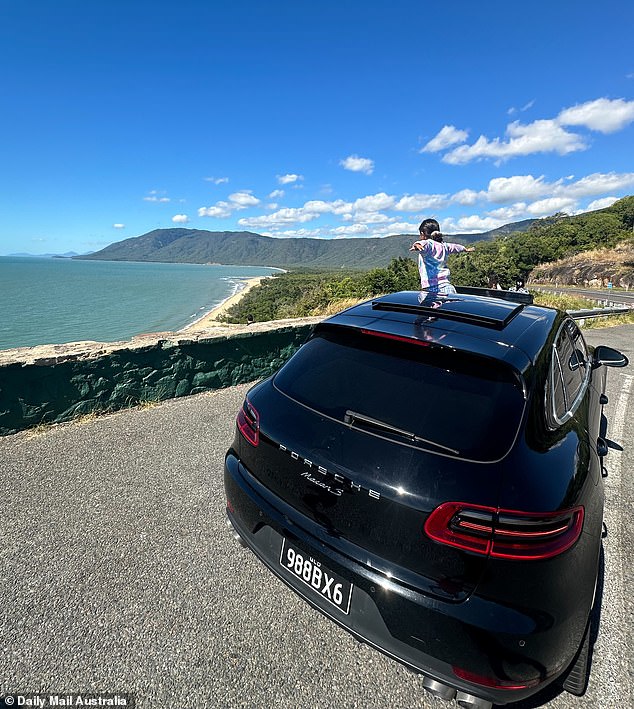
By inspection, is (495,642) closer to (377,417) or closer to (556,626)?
(556,626)

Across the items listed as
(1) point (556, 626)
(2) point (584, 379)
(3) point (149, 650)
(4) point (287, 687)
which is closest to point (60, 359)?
(3) point (149, 650)

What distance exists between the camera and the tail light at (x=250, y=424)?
1988 mm

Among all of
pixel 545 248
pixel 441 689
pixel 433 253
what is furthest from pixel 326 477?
pixel 545 248

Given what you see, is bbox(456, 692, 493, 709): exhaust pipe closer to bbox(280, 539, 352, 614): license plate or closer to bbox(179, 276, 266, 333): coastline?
bbox(280, 539, 352, 614): license plate

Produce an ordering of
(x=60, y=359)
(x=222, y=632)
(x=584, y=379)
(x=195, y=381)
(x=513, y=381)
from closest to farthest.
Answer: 1. (x=513, y=381)
2. (x=222, y=632)
3. (x=584, y=379)
4. (x=60, y=359)
5. (x=195, y=381)

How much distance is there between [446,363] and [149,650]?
194 cm

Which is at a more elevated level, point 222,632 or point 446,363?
point 446,363

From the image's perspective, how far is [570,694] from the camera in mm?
1677

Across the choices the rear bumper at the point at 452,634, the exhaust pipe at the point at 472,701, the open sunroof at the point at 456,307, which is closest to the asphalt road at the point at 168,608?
the exhaust pipe at the point at 472,701

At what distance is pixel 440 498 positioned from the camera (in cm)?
136

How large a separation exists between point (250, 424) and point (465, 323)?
128cm

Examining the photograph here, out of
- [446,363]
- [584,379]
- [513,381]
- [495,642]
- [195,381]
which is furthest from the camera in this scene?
[195,381]

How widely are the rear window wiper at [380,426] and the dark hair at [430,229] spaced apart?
3.98m

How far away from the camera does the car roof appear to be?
1786mm
